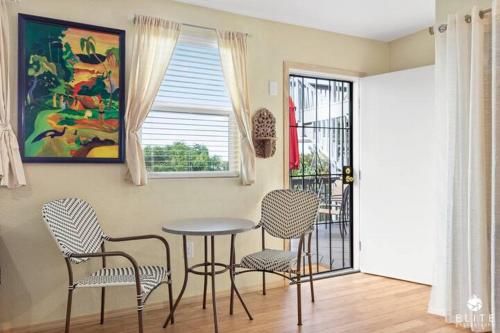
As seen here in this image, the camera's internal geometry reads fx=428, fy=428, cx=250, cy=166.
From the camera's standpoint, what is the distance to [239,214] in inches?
152

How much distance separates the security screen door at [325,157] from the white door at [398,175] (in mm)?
195

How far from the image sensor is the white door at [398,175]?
4066 mm

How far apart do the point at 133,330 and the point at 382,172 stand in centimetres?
281

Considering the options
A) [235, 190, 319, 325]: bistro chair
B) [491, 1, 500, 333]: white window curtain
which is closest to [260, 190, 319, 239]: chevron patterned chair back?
[235, 190, 319, 325]: bistro chair

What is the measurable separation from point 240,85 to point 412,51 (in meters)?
2.04

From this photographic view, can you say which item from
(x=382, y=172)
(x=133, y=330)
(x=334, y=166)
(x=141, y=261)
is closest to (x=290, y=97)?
(x=334, y=166)

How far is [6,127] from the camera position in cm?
287

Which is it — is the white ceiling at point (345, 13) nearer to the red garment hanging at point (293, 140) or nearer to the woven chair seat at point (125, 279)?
the red garment hanging at point (293, 140)

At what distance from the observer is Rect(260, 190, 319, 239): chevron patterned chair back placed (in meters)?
3.51

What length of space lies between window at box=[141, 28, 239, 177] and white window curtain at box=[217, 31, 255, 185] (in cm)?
8

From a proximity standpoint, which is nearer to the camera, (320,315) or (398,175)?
(320,315)

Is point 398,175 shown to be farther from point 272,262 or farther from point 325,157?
point 272,262

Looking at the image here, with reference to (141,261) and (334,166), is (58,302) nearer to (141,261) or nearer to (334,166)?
(141,261)

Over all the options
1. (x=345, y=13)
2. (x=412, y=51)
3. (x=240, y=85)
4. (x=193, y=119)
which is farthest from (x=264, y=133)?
(x=412, y=51)
